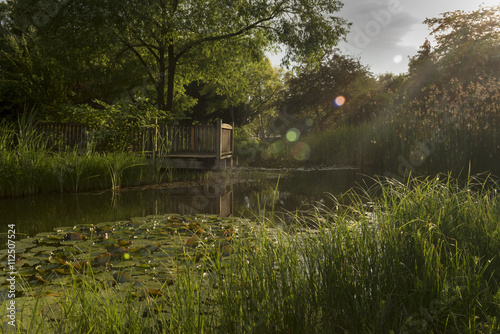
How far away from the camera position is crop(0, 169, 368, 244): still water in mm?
5270

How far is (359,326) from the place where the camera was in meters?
2.08

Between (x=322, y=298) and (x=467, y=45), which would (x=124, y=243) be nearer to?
(x=322, y=298)

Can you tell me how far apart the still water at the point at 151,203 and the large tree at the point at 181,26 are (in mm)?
8604

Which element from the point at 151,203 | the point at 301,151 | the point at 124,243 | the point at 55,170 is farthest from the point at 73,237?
the point at 301,151

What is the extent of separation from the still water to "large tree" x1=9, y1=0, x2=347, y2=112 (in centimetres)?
860

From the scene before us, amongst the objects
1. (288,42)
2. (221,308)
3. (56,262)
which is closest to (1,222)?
(56,262)

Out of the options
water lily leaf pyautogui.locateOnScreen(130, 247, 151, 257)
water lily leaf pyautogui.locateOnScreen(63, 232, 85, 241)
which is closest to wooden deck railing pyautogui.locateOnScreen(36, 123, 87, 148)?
water lily leaf pyautogui.locateOnScreen(63, 232, 85, 241)

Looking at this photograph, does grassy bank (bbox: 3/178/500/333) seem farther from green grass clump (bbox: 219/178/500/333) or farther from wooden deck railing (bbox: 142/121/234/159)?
wooden deck railing (bbox: 142/121/234/159)

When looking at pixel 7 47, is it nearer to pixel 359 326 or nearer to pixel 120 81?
pixel 120 81

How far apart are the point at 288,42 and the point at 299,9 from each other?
1647 mm

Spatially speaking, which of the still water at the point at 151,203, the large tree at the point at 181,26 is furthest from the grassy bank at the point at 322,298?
the large tree at the point at 181,26

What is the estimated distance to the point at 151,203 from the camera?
6.74 m

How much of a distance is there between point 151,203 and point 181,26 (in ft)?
34.3

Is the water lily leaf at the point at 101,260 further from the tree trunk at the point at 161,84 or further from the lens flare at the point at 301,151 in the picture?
the tree trunk at the point at 161,84
